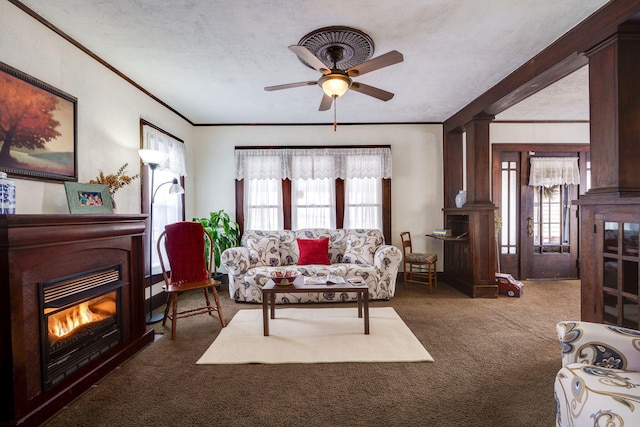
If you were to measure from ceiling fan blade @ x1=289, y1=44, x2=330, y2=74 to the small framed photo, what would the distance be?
2096 mm

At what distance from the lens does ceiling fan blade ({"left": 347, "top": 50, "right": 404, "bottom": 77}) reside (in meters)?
2.21

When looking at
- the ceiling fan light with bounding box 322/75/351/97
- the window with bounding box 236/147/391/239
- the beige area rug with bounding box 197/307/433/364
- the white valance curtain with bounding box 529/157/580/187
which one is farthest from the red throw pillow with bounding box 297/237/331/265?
the white valance curtain with bounding box 529/157/580/187

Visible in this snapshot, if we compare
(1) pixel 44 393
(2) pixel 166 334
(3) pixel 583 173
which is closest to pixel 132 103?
(2) pixel 166 334

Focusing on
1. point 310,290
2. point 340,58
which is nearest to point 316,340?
point 310,290

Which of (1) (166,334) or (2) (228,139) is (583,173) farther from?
(1) (166,334)

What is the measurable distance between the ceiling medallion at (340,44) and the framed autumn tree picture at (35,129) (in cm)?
204

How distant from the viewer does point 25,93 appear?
2205 mm

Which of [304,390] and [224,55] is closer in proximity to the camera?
[304,390]

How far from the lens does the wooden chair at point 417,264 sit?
457 cm

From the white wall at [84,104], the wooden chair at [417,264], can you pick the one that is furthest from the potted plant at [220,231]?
the wooden chair at [417,264]

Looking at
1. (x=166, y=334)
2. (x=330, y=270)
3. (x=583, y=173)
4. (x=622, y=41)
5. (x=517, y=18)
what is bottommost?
(x=166, y=334)

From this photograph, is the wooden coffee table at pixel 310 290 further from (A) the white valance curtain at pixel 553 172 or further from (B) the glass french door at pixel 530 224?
(A) the white valance curtain at pixel 553 172

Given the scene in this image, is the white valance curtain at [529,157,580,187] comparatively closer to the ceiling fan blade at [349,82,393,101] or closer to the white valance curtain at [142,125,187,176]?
the ceiling fan blade at [349,82,393,101]

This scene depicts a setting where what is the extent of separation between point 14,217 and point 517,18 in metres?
3.62
